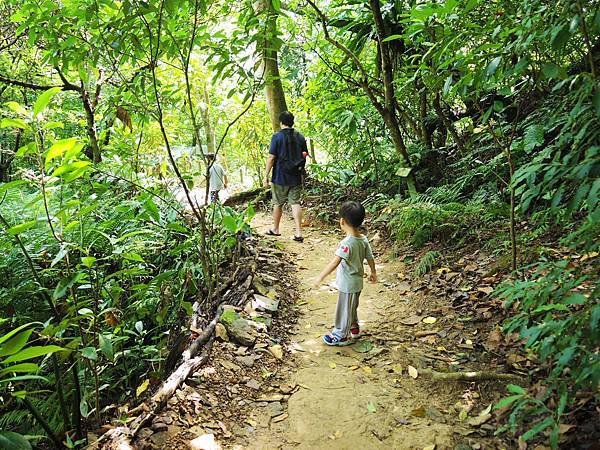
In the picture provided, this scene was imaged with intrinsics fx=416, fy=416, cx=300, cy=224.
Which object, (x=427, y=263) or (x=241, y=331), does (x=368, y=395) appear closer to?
(x=241, y=331)

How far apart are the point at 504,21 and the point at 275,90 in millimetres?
6302

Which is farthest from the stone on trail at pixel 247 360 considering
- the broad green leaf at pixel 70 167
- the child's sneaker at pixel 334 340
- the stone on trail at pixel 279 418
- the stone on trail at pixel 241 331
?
the broad green leaf at pixel 70 167

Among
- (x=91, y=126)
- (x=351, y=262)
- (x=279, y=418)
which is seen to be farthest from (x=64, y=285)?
(x=91, y=126)

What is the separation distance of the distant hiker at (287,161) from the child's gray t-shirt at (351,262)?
113 inches

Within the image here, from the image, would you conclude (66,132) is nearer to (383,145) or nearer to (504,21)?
(383,145)

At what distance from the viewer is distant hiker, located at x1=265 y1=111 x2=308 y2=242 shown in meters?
6.36

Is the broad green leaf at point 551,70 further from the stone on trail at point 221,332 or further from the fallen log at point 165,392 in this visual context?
the stone on trail at point 221,332

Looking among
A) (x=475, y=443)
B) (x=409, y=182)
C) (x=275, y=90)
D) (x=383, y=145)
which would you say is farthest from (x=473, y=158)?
(x=475, y=443)

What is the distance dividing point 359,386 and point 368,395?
0.43 ft

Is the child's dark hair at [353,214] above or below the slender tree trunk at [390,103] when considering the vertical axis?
below

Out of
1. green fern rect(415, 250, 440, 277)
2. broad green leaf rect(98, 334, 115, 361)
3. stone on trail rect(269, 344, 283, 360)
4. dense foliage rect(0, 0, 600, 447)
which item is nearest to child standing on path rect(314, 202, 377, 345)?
stone on trail rect(269, 344, 283, 360)

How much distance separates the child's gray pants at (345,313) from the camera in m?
3.82

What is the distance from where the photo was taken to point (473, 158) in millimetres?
6520

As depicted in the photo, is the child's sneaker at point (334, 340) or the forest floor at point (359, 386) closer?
the forest floor at point (359, 386)
